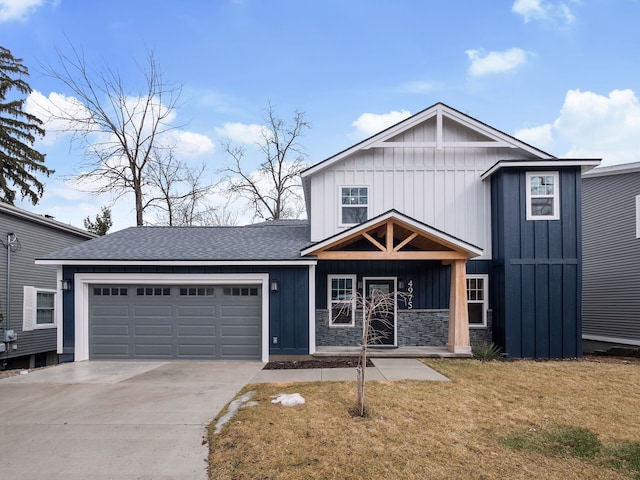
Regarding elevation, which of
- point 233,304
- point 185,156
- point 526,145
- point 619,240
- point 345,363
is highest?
point 185,156

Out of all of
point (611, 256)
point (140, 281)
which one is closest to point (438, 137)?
point (611, 256)

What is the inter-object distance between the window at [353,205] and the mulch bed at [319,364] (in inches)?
155

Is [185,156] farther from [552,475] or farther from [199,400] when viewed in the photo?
[552,475]

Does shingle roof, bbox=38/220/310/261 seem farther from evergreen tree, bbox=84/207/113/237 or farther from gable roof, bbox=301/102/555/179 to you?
evergreen tree, bbox=84/207/113/237

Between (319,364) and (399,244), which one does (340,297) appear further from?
(399,244)

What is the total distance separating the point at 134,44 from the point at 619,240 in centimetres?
2131

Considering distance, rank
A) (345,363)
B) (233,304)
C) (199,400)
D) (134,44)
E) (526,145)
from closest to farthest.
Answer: (199,400)
(345,363)
(233,304)
(526,145)
(134,44)

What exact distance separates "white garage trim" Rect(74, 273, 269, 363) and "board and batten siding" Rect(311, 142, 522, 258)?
2.45 meters

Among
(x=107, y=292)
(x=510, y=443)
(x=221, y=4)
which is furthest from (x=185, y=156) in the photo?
(x=510, y=443)

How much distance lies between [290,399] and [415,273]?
658 cm

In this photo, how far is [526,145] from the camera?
38.7 feet

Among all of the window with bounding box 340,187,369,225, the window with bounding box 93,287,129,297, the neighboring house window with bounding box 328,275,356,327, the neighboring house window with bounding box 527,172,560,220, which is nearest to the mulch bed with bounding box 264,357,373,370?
the neighboring house window with bounding box 328,275,356,327

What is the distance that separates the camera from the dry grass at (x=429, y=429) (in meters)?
4.27

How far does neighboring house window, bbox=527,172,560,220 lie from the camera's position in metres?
11.1
